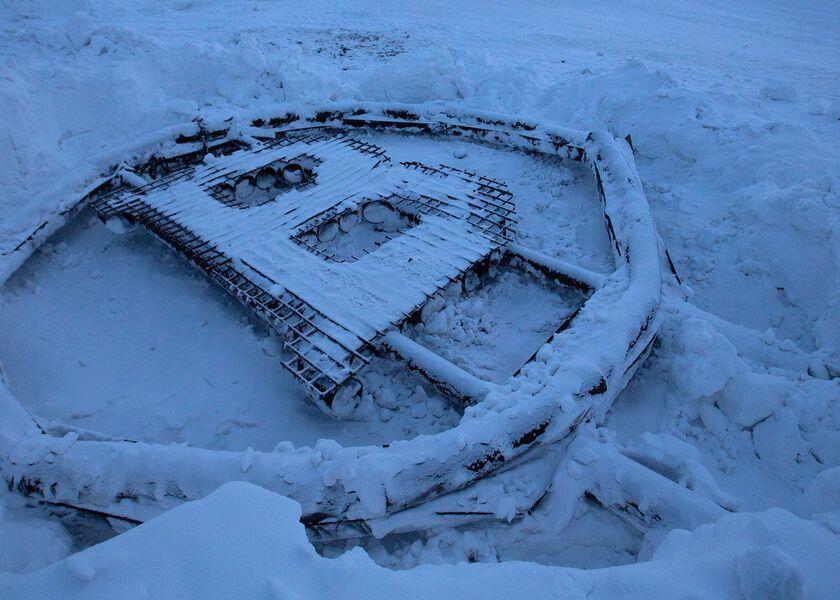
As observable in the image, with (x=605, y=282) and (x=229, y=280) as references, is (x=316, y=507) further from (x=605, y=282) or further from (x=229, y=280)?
(x=605, y=282)

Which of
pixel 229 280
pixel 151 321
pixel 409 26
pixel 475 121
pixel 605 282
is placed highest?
pixel 409 26

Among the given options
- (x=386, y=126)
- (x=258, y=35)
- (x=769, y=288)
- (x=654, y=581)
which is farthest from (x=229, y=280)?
(x=258, y=35)

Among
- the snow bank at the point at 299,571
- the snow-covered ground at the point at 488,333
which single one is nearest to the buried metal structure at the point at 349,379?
the snow-covered ground at the point at 488,333

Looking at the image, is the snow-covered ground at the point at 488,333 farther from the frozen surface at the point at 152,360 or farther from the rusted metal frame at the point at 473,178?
the rusted metal frame at the point at 473,178

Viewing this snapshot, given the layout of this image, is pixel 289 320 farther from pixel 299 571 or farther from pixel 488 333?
pixel 299 571

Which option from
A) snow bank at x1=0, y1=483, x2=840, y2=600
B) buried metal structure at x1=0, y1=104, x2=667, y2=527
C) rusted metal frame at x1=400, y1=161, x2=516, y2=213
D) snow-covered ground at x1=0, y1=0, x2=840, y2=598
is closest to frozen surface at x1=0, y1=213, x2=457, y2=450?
snow-covered ground at x1=0, y1=0, x2=840, y2=598

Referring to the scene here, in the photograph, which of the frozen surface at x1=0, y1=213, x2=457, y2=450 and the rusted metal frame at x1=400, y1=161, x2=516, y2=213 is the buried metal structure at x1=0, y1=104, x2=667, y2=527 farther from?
the frozen surface at x1=0, y1=213, x2=457, y2=450

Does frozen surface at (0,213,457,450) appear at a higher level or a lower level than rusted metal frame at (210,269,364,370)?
lower
